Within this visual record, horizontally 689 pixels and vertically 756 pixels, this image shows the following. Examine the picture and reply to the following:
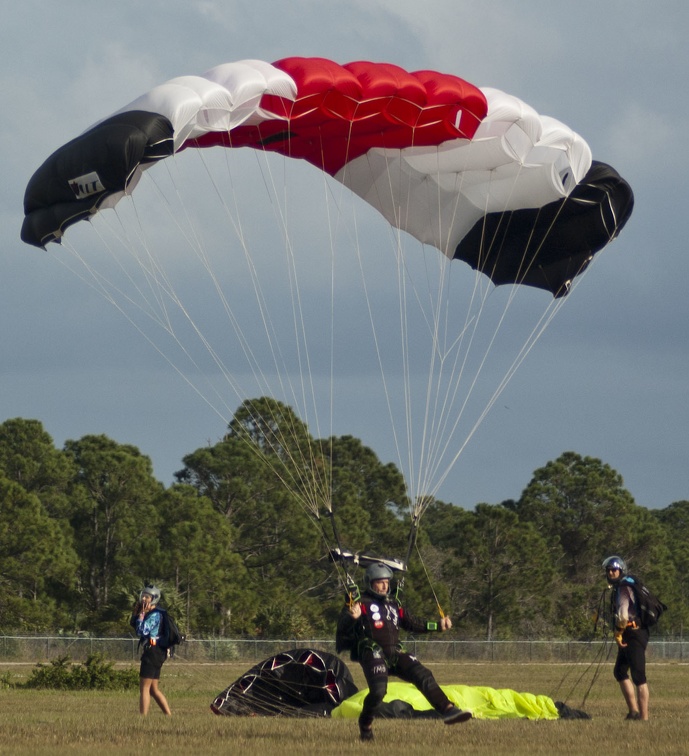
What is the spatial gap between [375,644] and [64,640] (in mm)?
23026

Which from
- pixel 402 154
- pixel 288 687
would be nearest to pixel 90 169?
pixel 402 154

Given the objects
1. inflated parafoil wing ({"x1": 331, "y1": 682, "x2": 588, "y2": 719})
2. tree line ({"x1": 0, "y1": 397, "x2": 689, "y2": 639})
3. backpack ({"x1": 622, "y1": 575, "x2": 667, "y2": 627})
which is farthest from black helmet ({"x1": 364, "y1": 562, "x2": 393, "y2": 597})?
tree line ({"x1": 0, "y1": 397, "x2": 689, "y2": 639})

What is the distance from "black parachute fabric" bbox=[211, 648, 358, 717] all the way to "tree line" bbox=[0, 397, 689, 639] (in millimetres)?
19037

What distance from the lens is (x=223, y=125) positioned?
1409cm

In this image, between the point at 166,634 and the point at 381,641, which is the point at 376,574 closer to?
the point at 381,641

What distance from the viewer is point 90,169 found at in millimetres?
13531

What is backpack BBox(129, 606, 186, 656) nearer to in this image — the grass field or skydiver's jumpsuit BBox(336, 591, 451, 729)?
the grass field

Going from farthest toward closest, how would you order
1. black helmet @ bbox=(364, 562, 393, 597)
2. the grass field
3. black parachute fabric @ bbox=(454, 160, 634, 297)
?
black parachute fabric @ bbox=(454, 160, 634, 297) < black helmet @ bbox=(364, 562, 393, 597) < the grass field

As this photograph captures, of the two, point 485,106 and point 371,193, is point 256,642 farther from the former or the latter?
point 485,106

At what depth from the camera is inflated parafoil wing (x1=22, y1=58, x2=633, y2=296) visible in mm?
13719

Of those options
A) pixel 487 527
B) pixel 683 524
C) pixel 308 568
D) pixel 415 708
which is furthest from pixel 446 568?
pixel 683 524

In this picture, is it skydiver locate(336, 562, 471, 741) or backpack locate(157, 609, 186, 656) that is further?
backpack locate(157, 609, 186, 656)

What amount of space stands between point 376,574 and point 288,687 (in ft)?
10.0

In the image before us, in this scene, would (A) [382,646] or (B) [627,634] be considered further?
(B) [627,634]
